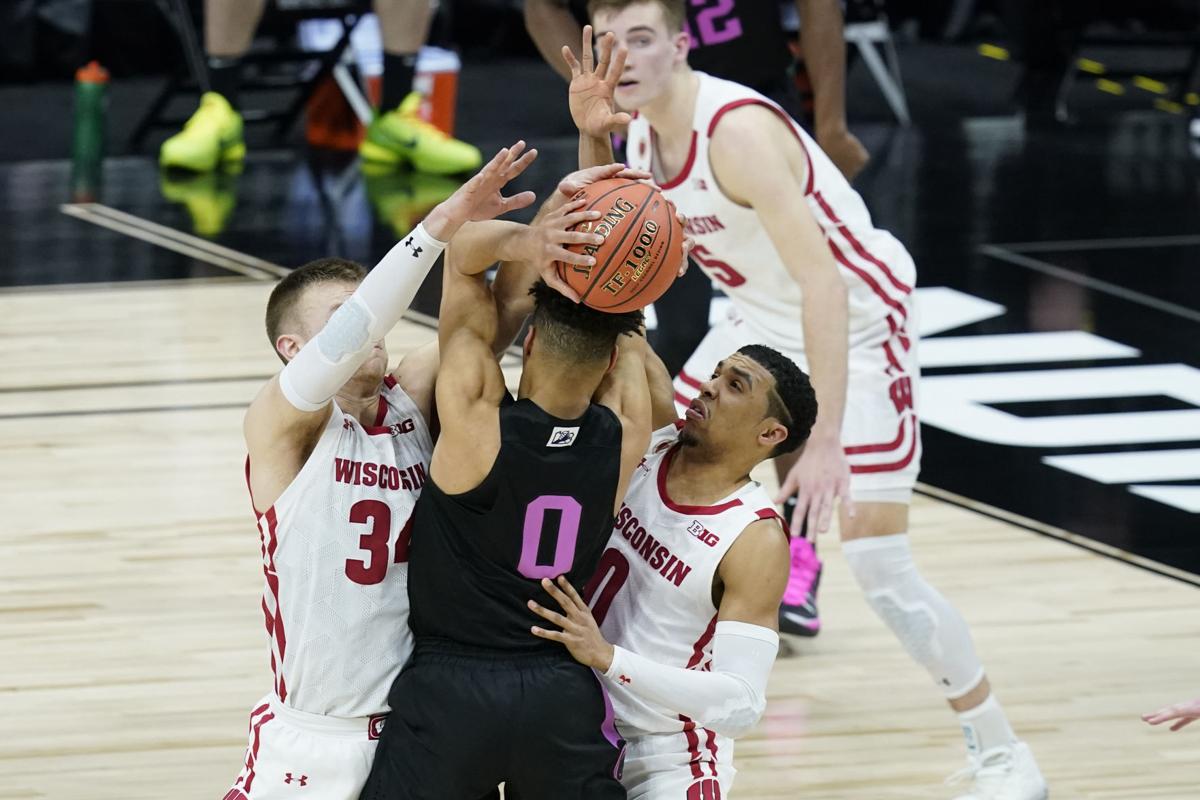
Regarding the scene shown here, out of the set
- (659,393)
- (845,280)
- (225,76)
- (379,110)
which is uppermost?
(659,393)

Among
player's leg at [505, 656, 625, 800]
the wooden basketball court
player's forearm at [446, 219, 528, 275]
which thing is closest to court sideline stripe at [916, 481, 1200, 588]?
the wooden basketball court

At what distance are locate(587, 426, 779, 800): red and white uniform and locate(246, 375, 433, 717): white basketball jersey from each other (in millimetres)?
401

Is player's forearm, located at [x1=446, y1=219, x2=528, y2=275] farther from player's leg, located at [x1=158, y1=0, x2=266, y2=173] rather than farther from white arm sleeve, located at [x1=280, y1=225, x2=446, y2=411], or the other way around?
player's leg, located at [x1=158, y1=0, x2=266, y2=173]

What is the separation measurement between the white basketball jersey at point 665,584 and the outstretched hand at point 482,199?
27.0 inches

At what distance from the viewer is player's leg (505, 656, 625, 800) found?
3.22m

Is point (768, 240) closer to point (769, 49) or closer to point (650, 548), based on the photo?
point (650, 548)

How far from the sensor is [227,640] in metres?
5.18

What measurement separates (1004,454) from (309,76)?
6.22 m

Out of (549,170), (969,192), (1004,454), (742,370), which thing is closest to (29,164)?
(549,170)

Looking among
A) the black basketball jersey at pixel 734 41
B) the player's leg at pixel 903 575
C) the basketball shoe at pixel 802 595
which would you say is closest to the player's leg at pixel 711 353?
the player's leg at pixel 903 575

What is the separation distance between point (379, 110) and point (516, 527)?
7.86 meters

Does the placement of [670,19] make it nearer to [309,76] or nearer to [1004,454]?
[1004,454]

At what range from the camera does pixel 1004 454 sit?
6.75m

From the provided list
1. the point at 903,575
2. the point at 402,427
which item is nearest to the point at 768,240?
the point at 903,575
